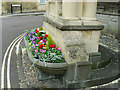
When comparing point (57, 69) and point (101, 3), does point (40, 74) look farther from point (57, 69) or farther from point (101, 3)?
point (101, 3)

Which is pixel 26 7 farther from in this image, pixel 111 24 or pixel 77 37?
pixel 77 37

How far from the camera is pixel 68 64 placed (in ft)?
14.3

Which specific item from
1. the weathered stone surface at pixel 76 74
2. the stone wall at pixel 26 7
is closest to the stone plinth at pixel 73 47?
the weathered stone surface at pixel 76 74

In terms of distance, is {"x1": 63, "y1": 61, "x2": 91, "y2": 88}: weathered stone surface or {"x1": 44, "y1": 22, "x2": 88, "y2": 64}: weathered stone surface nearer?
{"x1": 63, "y1": 61, "x2": 91, "y2": 88}: weathered stone surface

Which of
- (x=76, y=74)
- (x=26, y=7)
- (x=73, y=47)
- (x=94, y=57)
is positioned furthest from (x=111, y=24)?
(x=26, y=7)

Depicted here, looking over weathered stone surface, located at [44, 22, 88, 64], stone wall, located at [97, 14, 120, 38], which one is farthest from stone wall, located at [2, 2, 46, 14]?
weathered stone surface, located at [44, 22, 88, 64]

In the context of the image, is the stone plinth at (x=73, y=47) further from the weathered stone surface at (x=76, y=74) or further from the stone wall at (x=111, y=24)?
the stone wall at (x=111, y=24)

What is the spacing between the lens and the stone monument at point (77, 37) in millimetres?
4422

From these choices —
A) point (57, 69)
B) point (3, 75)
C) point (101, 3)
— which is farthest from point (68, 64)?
point (101, 3)

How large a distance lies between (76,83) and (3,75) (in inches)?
110

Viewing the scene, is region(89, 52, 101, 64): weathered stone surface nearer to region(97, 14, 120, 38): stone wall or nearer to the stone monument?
the stone monument

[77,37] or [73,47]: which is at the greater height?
[77,37]

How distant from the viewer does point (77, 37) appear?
15.7ft

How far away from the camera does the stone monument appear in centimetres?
442
